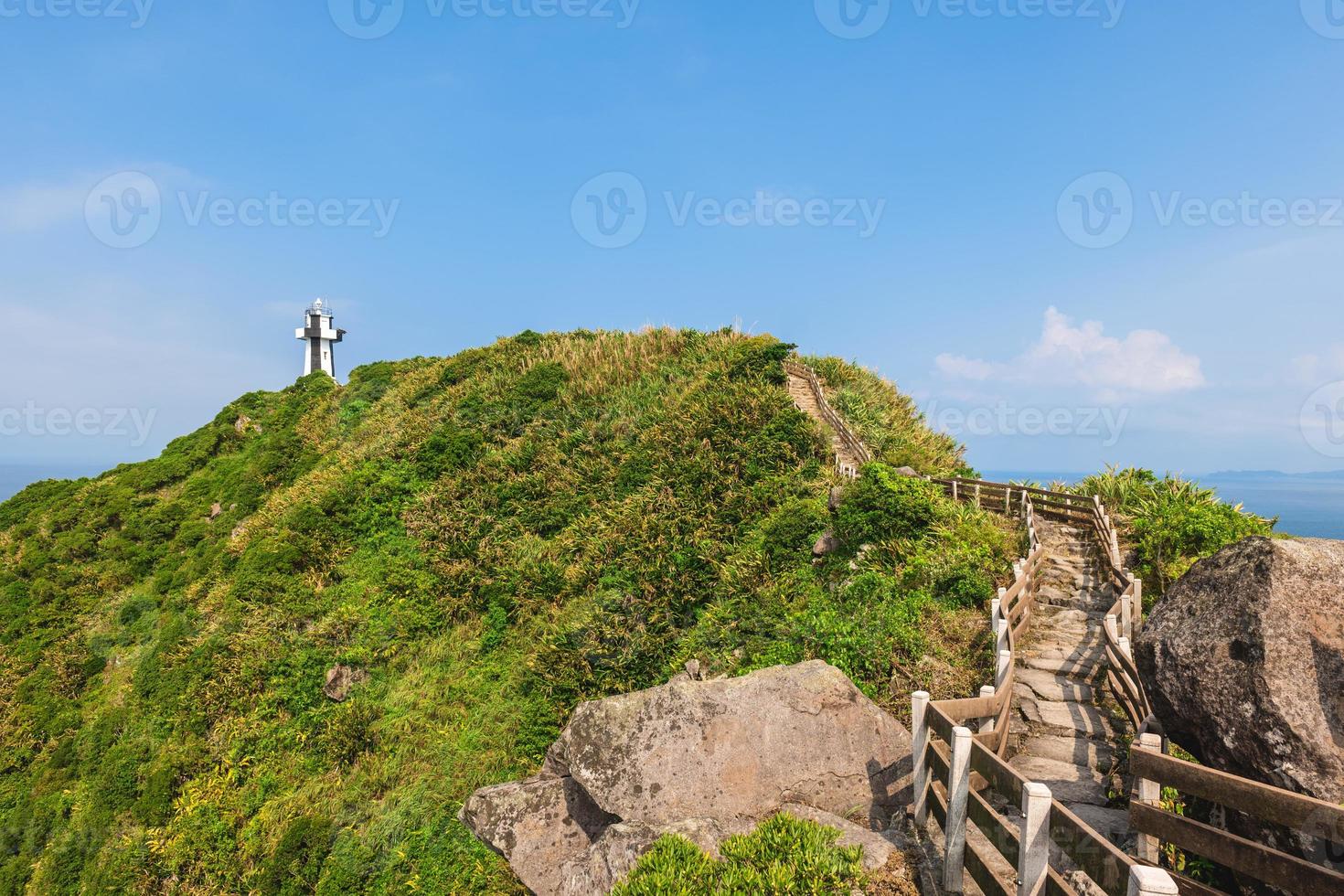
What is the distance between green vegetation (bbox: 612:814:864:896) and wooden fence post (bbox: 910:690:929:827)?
39.5 inches

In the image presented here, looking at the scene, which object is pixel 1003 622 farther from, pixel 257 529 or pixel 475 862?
pixel 257 529

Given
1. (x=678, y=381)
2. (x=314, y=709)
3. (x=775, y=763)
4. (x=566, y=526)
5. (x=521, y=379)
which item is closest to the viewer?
(x=775, y=763)

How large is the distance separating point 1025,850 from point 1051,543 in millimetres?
14776

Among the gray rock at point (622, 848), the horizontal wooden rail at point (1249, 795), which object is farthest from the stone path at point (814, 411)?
the horizontal wooden rail at point (1249, 795)

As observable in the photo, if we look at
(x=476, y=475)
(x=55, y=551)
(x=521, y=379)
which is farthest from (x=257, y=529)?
(x=55, y=551)

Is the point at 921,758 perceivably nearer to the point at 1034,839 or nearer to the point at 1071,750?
the point at 1034,839

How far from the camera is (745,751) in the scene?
319 inches

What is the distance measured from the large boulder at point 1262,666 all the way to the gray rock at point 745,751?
3.13 m

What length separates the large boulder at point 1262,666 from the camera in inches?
190

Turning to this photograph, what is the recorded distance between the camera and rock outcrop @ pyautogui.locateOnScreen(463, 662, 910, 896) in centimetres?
757

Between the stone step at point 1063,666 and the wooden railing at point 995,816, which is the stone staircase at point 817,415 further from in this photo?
the wooden railing at point 995,816

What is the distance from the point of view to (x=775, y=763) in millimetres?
7977

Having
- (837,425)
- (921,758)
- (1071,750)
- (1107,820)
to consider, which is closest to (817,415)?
(837,425)

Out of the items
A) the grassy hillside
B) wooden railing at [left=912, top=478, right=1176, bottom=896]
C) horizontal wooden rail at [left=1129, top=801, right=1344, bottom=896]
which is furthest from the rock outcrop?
horizontal wooden rail at [left=1129, top=801, right=1344, bottom=896]
